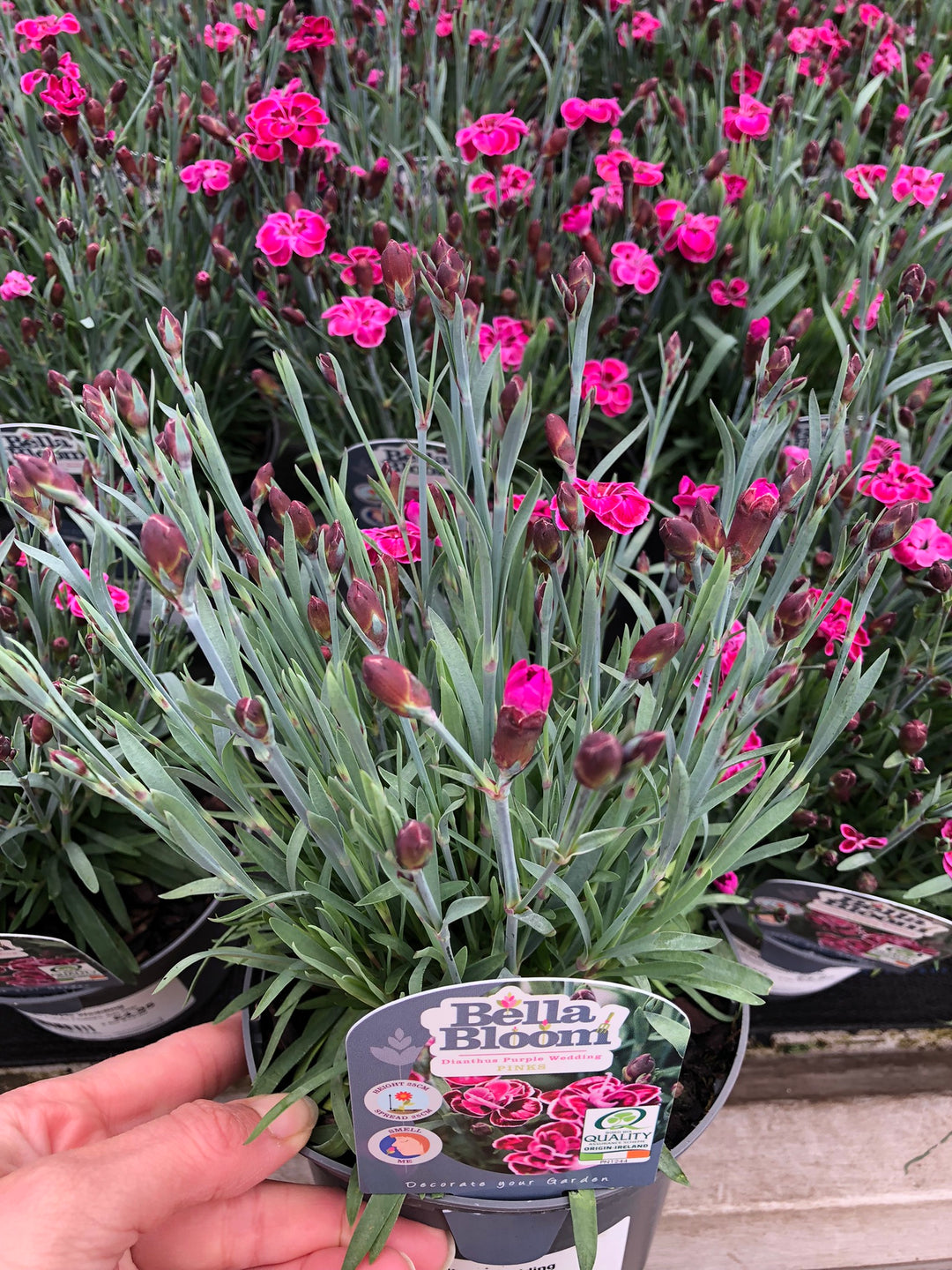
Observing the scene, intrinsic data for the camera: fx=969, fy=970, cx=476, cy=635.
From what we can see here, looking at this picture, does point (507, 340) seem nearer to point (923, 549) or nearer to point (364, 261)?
point (364, 261)

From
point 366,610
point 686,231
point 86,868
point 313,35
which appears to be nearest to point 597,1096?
point 366,610

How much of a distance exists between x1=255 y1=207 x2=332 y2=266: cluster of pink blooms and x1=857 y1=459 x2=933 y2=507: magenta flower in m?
0.53

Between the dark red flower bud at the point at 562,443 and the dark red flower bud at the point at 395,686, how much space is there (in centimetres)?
19

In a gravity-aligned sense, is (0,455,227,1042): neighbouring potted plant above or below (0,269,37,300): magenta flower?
below

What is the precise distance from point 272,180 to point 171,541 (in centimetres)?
89

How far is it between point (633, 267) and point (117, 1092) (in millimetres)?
830

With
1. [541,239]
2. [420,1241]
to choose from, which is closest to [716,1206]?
[420,1241]

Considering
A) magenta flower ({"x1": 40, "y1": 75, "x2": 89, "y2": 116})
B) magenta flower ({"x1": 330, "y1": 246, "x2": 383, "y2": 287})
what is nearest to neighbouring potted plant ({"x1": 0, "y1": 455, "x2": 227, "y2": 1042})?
magenta flower ({"x1": 330, "y1": 246, "x2": 383, "y2": 287})

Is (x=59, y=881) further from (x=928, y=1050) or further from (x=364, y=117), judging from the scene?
(x=364, y=117)

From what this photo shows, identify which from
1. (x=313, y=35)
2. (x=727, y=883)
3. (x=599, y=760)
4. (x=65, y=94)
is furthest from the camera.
→ (x=313, y=35)

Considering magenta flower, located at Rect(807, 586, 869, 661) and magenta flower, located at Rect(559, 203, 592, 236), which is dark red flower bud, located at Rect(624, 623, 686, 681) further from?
magenta flower, located at Rect(559, 203, 592, 236)

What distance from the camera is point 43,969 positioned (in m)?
0.71

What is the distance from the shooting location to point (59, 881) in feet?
2.57

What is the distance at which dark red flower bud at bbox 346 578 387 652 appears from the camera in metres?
0.42
